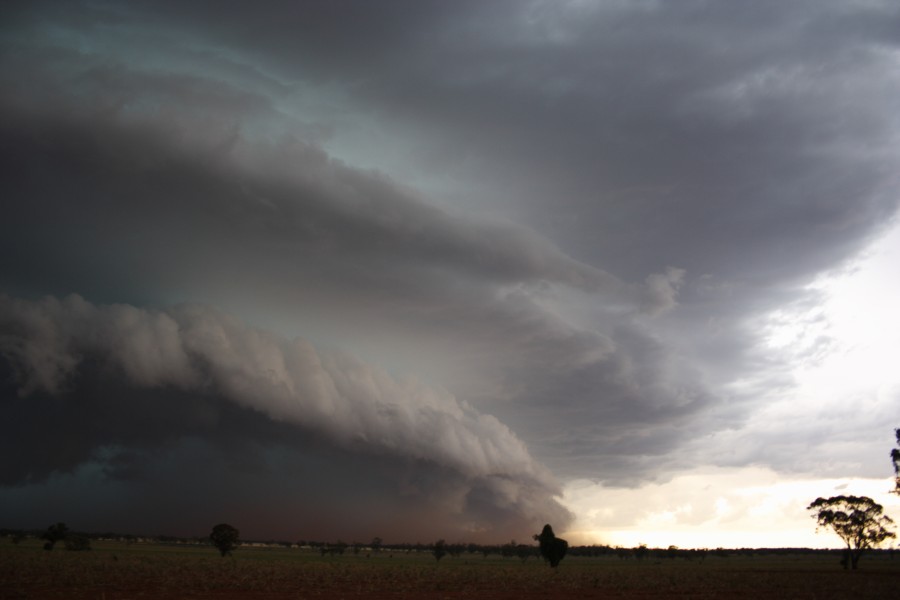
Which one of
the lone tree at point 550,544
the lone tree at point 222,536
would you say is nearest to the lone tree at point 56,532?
the lone tree at point 222,536

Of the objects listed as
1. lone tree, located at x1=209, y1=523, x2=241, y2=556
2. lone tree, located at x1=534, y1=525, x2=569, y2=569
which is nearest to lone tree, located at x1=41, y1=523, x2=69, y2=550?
lone tree, located at x1=209, y1=523, x2=241, y2=556

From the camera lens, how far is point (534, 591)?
5641 centimetres

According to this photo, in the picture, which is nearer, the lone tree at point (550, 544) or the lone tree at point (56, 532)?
the lone tree at point (550, 544)

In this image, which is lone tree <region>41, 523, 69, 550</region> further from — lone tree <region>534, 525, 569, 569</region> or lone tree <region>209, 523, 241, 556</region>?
lone tree <region>534, 525, 569, 569</region>

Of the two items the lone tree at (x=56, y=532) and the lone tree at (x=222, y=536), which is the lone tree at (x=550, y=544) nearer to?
the lone tree at (x=222, y=536)

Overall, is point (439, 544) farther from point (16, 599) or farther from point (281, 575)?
point (16, 599)

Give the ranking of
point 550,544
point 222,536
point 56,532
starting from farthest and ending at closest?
1. point 222,536
2. point 56,532
3. point 550,544

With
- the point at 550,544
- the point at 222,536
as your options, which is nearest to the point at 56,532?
the point at 222,536

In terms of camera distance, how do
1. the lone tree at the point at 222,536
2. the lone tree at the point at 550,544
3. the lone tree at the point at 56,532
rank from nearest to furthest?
the lone tree at the point at 550,544
the lone tree at the point at 56,532
the lone tree at the point at 222,536

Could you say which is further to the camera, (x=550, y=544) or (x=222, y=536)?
(x=222, y=536)

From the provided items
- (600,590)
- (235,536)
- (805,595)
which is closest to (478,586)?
(600,590)

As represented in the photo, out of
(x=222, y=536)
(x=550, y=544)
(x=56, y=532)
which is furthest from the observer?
(x=222, y=536)

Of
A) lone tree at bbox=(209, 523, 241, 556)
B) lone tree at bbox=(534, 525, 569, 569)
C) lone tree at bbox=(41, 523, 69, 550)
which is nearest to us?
lone tree at bbox=(534, 525, 569, 569)

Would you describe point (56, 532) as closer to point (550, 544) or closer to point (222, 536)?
point (222, 536)
